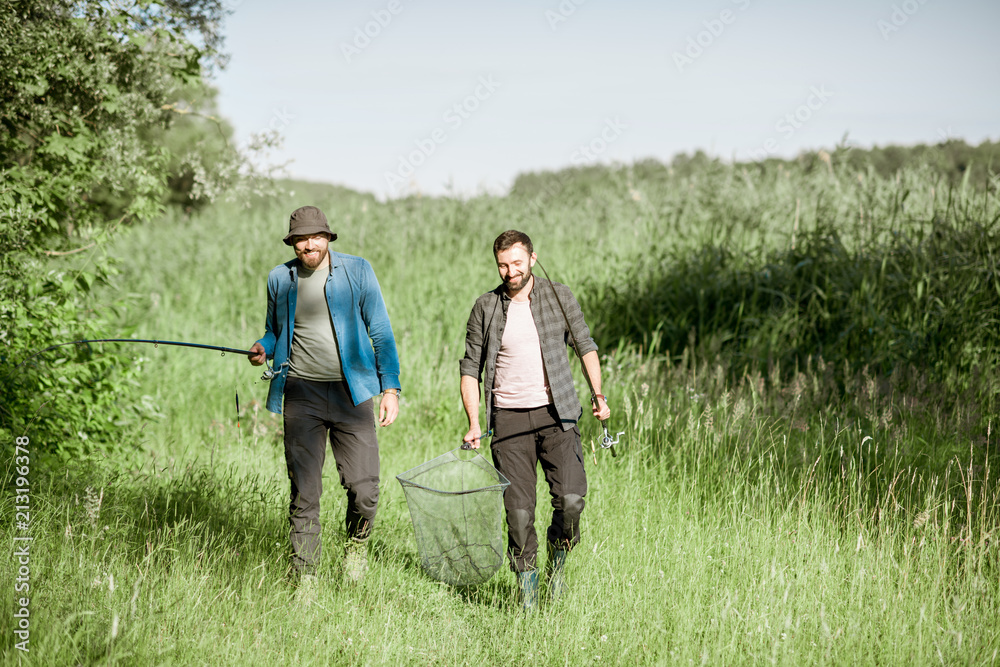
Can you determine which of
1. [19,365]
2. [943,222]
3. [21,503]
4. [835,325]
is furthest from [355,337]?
[943,222]

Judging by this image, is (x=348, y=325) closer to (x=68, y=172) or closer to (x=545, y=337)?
(x=545, y=337)

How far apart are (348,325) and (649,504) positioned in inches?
85.0

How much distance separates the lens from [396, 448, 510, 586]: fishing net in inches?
130

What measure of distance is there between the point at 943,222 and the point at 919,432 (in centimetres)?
281

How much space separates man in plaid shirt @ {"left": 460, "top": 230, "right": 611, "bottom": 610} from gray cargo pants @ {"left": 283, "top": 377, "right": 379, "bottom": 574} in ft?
2.18

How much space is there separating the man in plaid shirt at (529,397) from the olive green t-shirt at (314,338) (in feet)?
2.42

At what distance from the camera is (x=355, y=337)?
3842mm

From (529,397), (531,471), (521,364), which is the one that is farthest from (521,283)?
(531,471)

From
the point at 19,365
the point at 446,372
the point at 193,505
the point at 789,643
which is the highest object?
the point at 19,365

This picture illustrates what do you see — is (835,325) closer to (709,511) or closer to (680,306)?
(680,306)

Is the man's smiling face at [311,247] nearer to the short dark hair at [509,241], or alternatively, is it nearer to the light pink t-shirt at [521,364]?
the short dark hair at [509,241]

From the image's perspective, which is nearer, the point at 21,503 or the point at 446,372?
the point at 21,503

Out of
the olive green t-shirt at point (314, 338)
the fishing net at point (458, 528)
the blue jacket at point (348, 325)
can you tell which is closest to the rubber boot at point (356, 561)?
the fishing net at point (458, 528)

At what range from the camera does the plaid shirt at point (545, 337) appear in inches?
142
